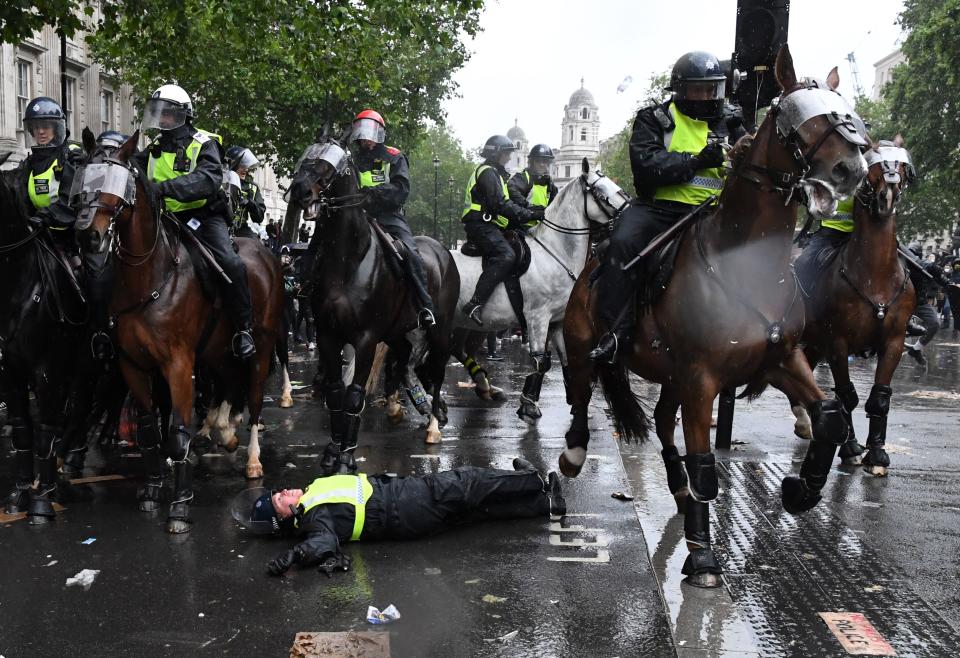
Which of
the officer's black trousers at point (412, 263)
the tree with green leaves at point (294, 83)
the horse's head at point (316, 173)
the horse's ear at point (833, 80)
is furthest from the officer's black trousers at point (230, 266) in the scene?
the tree with green leaves at point (294, 83)

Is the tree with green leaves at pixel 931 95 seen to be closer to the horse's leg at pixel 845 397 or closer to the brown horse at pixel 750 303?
the horse's leg at pixel 845 397

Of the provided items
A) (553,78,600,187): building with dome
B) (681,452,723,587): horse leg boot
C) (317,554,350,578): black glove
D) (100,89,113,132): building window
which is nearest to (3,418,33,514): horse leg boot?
(317,554,350,578): black glove

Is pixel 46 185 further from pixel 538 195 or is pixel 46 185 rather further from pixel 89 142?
pixel 538 195

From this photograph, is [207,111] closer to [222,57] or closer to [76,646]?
[222,57]

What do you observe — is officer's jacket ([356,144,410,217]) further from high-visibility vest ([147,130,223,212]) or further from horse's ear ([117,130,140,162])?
horse's ear ([117,130,140,162])

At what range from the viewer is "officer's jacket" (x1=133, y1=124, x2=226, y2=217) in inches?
267

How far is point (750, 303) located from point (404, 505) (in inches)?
98.6

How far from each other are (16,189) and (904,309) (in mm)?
7275

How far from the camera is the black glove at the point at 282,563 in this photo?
5.33 meters

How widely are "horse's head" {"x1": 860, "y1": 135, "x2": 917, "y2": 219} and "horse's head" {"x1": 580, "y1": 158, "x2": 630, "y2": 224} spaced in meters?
3.28

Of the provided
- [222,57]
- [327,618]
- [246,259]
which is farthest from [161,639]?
[222,57]

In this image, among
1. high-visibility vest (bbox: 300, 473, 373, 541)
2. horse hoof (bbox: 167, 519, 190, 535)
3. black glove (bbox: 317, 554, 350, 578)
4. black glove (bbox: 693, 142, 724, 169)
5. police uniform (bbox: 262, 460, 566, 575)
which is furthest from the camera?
horse hoof (bbox: 167, 519, 190, 535)

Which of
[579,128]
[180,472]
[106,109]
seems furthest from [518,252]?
[579,128]

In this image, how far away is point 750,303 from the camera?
5.30 meters
